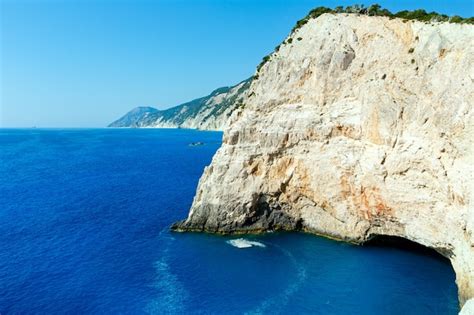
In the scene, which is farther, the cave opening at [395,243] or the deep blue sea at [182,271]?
the cave opening at [395,243]

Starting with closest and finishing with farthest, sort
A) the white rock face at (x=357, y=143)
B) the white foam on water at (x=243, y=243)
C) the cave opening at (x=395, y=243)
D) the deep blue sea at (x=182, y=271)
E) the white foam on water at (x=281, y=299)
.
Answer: the white foam on water at (x=281, y=299) < the white rock face at (x=357, y=143) < the deep blue sea at (x=182, y=271) < the cave opening at (x=395, y=243) < the white foam on water at (x=243, y=243)

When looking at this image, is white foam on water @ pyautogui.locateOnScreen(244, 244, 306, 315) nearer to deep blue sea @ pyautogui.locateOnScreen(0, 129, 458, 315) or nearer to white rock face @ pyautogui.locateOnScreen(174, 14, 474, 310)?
deep blue sea @ pyautogui.locateOnScreen(0, 129, 458, 315)

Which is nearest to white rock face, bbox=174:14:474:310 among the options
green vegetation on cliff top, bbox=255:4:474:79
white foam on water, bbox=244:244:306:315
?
green vegetation on cliff top, bbox=255:4:474:79

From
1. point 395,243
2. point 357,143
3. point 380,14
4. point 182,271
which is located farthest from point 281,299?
point 380,14

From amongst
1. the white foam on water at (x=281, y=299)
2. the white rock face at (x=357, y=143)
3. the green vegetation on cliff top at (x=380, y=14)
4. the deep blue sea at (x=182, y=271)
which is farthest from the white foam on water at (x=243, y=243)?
the green vegetation on cliff top at (x=380, y=14)

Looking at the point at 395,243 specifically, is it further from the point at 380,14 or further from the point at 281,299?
the point at 380,14

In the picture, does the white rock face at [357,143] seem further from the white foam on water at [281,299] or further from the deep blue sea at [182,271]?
the white foam on water at [281,299]

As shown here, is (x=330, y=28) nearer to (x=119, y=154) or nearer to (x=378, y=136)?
(x=378, y=136)

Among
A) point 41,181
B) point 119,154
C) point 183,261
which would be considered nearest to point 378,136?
point 183,261
